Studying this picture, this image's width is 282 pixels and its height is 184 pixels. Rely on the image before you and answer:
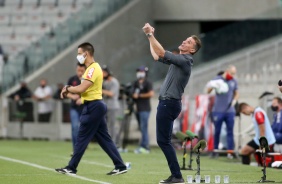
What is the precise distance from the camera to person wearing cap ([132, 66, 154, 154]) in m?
23.4

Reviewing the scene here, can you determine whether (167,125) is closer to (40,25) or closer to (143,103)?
(143,103)

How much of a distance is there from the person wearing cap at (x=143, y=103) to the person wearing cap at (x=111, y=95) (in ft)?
2.95

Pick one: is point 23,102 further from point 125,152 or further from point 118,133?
point 125,152

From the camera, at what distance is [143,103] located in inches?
925

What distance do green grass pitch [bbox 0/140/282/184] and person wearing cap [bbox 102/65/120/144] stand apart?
116 cm

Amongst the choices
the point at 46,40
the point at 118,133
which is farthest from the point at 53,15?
the point at 118,133

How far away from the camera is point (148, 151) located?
76.7ft

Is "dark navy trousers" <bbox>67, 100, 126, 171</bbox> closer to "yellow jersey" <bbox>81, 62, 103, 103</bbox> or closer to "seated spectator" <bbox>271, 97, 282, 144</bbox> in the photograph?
"yellow jersey" <bbox>81, 62, 103, 103</bbox>

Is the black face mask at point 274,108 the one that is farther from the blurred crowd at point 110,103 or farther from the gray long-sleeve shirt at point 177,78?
Answer: the gray long-sleeve shirt at point 177,78

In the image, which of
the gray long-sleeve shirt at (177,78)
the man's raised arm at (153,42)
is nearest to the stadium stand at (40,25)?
the gray long-sleeve shirt at (177,78)

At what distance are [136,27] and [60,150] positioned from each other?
1352cm

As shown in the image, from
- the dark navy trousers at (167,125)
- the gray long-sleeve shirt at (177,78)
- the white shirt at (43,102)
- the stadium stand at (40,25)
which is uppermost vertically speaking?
the stadium stand at (40,25)

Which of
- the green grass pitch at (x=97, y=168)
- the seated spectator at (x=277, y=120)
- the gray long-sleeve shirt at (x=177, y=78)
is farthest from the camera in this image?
the seated spectator at (x=277, y=120)

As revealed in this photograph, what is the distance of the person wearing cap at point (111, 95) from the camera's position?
24.3 m
